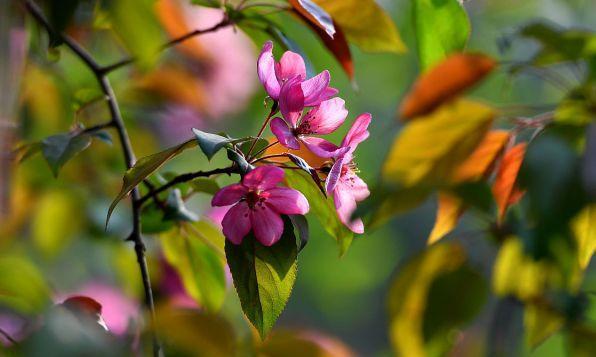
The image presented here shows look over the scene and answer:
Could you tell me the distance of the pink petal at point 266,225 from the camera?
48cm

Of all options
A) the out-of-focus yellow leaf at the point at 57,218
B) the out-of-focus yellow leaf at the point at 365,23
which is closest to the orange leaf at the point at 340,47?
the out-of-focus yellow leaf at the point at 365,23

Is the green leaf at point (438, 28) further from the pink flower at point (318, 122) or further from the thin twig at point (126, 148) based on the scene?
the thin twig at point (126, 148)

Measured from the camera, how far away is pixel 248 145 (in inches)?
19.8

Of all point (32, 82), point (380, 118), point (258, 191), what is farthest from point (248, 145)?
point (380, 118)

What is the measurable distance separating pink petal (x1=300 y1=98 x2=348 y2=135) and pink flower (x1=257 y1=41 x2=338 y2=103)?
2 centimetres

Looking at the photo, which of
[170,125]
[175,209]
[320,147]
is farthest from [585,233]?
[170,125]

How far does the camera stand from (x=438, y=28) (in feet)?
1.87

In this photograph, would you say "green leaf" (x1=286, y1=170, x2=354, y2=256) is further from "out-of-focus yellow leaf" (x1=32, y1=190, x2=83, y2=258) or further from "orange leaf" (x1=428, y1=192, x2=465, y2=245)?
"out-of-focus yellow leaf" (x1=32, y1=190, x2=83, y2=258)

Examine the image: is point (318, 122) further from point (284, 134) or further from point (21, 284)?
point (21, 284)

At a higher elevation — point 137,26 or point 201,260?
point 137,26

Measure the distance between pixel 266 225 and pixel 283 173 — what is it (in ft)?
0.11

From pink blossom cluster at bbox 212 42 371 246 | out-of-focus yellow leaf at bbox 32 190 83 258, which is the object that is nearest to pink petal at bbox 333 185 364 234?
pink blossom cluster at bbox 212 42 371 246

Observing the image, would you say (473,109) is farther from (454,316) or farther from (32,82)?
(32,82)

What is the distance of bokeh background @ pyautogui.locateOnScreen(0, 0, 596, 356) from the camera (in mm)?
896
